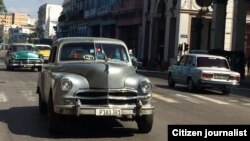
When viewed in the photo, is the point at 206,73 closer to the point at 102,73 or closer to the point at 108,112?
the point at 102,73

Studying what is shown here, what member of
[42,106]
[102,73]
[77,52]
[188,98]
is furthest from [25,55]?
[102,73]

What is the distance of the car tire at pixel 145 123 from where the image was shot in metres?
11.8

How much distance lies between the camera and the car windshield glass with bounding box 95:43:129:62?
12742 millimetres

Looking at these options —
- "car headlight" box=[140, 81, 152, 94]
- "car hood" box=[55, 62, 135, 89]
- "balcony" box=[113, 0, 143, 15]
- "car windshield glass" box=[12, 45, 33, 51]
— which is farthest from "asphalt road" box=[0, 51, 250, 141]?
"balcony" box=[113, 0, 143, 15]

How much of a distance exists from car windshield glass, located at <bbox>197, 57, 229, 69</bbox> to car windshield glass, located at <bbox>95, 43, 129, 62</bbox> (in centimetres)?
1320

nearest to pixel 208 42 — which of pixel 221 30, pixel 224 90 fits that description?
pixel 221 30

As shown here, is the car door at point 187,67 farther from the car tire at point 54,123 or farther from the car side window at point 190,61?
the car tire at point 54,123

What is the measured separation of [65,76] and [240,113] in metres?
7.49

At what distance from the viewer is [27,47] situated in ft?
123

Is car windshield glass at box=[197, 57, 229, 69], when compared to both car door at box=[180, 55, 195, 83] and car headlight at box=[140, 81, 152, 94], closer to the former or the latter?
car door at box=[180, 55, 195, 83]

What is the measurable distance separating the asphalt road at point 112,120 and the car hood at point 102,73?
3.29 feet

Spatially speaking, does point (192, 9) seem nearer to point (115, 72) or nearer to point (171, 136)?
point (115, 72)

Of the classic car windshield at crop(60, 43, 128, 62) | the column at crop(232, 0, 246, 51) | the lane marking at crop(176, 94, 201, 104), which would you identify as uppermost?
the column at crop(232, 0, 246, 51)

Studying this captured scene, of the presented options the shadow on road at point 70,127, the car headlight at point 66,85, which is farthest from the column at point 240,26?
the car headlight at point 66,85
